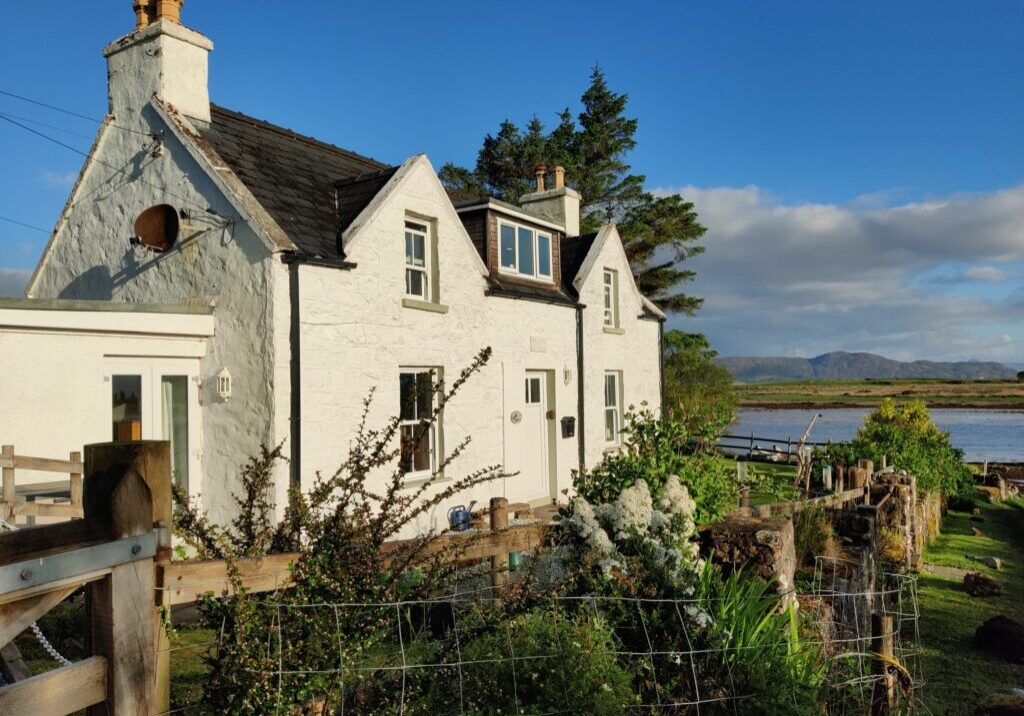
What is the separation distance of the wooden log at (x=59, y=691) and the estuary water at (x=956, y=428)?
112 feet

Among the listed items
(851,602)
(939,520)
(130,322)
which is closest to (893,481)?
(939,520)

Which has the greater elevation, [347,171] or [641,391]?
[347,171]

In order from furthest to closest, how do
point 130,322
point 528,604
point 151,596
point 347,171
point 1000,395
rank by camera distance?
point 1000,395, point 347,171, point 130,322, point 528,604, point 151,596

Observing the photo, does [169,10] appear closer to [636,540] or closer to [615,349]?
[636,540]

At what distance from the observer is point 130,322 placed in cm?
962

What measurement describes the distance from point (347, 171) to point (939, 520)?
14754 mm

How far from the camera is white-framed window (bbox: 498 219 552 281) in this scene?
15266 mm

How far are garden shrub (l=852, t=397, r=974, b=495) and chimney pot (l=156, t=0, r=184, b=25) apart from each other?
15092 millimetres

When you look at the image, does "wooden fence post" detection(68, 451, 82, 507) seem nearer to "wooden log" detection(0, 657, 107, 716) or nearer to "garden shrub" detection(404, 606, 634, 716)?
"garden shrub" detection(404, 606, 634, 716)

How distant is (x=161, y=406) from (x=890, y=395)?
9273 cm

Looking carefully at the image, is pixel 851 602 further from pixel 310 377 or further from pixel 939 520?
pixel 939 520

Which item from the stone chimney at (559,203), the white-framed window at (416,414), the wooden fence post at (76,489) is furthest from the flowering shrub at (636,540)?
the stone chimney at (559,203)

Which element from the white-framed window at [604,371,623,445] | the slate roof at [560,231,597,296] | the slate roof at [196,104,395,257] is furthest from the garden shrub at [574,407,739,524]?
the white-framed window at [604,371,623,445]

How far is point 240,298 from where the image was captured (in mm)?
10172
